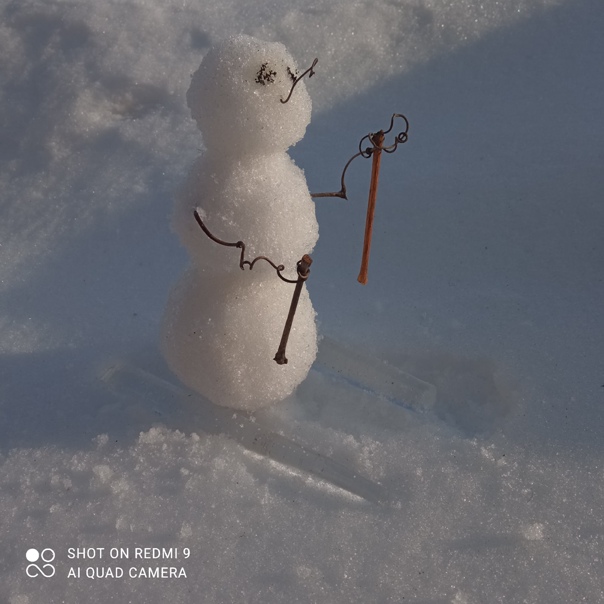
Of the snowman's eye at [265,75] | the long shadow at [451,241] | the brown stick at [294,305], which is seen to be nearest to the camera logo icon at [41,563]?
the long shadow at [451,241]

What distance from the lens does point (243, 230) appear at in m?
1.15

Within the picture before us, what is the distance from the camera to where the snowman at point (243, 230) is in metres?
1.11

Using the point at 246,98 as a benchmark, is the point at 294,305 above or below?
below

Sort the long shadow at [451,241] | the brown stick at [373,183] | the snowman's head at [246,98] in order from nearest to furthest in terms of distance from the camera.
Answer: the snowman's head at [246,98] < the brown stick at [373,183] < the long shadow at [451,241]

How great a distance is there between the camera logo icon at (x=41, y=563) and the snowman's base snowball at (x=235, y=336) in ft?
1.17

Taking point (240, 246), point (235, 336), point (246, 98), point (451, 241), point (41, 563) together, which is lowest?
point (41, 563)

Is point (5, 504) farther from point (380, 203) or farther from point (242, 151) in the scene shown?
point (380, 203)

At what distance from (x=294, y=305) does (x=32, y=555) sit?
1.84 feet


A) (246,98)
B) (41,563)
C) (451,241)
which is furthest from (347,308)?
(41,563)

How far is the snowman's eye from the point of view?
1.09 m

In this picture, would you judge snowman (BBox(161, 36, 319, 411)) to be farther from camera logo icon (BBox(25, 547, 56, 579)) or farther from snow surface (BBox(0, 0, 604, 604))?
camera logo icon (BBox(25, 547, 56, 579))

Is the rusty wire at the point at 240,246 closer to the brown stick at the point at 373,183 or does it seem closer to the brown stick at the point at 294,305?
the brown stick at the point at 294,305

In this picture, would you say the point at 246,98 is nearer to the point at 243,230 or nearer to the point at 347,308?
the point at 243,230

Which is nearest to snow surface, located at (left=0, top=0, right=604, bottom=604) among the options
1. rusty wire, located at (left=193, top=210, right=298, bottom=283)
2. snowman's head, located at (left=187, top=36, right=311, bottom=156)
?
rusty wire, located at (left=193, top=210, right=298, bottom=283)
